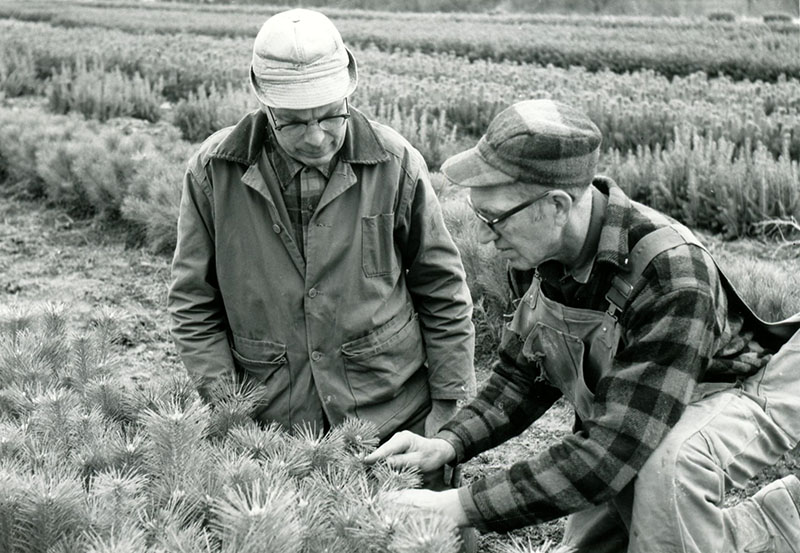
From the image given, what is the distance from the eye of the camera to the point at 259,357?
2.54 m

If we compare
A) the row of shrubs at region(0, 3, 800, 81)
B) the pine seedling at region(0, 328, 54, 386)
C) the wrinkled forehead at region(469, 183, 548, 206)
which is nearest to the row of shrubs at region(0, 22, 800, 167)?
the row of shrubs at region(0, 3, 800, 81)

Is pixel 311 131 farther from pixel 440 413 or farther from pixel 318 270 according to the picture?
pixel 440 413

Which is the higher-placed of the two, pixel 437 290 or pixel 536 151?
pixel 536 151

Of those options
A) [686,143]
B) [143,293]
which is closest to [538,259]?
[143,293]

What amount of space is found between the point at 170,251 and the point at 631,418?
15.5 feet

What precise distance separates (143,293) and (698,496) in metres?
4.21

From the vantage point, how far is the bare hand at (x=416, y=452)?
6.01 feet

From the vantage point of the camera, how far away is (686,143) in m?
7.31

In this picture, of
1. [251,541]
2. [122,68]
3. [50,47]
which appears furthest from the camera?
[50,47]

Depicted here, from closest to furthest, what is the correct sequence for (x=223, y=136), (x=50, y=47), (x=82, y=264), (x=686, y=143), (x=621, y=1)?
(x=223, y=136)
(x=82, y=264)
(x=686, y=143)
(x=50, y=47)
(x=621, y=1)

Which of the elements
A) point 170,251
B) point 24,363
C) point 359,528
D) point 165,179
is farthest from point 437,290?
point 165,179

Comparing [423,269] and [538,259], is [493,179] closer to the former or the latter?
[538,259]

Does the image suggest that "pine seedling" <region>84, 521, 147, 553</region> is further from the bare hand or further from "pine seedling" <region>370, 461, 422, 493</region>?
the bare hand

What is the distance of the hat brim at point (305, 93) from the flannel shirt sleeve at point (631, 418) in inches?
38.4
